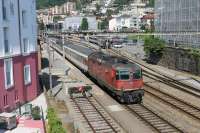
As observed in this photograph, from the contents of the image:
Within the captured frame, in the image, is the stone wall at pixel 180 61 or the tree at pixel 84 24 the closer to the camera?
the stone wall at pixel 180 61

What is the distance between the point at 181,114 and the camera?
3303 cm

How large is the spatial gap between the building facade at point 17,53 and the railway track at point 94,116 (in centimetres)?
501

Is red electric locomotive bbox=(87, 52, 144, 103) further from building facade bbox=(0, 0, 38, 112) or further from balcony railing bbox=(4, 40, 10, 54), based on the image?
balcony railing bbox=(4, 40, 10, 54)

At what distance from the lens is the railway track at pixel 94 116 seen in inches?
1144

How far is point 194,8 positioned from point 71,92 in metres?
33.6

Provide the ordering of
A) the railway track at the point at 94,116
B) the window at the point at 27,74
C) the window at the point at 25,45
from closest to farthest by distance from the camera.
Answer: the railway track at the point at 94,116 < the window at the point at 25,45 < the window at the point at 27,74

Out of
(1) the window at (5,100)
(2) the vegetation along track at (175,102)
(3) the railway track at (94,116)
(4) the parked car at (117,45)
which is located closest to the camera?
(3) the railway track at (94,116)

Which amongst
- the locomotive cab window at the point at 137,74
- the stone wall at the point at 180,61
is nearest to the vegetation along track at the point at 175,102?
the locomotive cab window at the point at 137,74

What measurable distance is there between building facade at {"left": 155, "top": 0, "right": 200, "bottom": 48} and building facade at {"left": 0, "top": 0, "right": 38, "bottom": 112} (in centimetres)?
3193

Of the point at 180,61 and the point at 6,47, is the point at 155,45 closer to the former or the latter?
the point at 180,61

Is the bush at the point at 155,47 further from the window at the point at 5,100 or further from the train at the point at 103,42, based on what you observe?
the window at the point at 5,100

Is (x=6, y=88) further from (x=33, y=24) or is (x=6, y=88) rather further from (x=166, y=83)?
(x=166, y=83)

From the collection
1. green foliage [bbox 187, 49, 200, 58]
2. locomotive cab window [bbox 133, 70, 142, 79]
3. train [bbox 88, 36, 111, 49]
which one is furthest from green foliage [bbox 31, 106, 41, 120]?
train [bbox 88, 36, 111, 49]

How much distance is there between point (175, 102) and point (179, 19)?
39.1 m
